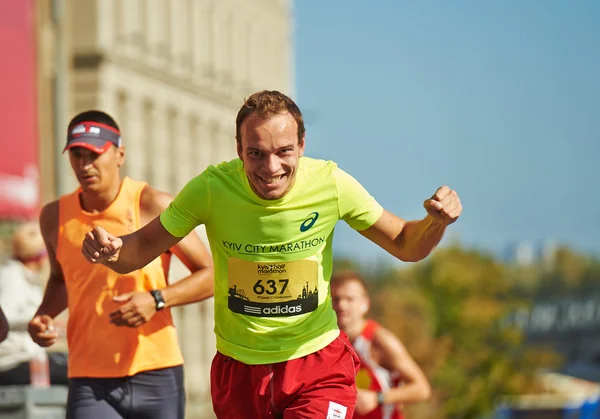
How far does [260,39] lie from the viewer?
76625 millimetres

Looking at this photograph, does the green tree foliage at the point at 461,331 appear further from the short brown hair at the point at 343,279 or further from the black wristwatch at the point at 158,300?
the black wristwatch at the point at 158,300

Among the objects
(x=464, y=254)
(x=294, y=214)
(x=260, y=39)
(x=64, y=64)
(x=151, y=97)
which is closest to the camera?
(x=294, y=214)

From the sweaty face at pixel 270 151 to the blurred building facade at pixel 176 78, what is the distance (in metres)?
37.5

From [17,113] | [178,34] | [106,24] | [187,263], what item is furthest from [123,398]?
[178,34]

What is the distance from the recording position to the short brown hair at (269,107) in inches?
223

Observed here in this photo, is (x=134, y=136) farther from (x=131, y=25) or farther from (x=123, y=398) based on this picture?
(x=123, y=398)

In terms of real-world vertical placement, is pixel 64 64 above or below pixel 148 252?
above

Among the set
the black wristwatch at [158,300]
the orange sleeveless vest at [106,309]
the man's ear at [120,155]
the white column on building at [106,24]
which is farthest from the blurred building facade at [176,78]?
the black wristwatch at [158,300]

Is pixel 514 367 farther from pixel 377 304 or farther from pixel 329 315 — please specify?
Result: pixel 329 315

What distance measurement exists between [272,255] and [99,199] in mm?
1483

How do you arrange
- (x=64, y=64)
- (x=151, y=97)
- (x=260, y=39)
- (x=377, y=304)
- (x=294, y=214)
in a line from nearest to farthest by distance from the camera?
(x=294, y=214) < (x=64, y=64) < (x=151, y=97) < (x=260, y=39) < (x=377, y=304)

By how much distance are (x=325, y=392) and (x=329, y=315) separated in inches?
14.4

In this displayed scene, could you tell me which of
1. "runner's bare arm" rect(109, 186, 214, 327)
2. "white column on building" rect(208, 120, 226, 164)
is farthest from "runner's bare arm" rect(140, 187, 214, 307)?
"white column on building" rect(208, 120, 226, 164)

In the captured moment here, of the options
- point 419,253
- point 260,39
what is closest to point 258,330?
point 419,253
